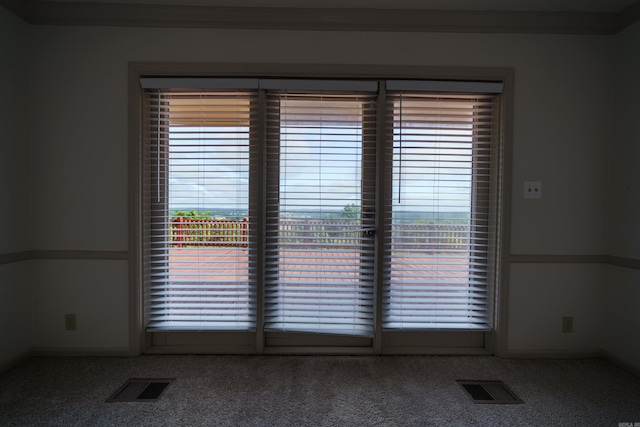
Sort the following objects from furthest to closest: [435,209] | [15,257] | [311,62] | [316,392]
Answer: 1. [435,209]
2. [311,62]
3. [15,257]
4. [316,392]

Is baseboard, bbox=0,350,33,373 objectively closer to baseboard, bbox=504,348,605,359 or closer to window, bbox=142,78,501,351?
window, bbox=142,78,501,351

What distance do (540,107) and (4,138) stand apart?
392cm

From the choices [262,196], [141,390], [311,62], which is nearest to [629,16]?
[311,62]

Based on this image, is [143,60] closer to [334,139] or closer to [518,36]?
[334,139]

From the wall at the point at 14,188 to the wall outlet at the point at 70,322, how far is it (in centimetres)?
27

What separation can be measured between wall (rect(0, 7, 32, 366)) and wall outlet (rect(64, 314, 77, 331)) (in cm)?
27

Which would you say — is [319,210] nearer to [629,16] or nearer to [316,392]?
[316,392]

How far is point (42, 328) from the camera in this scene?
8.00 feet

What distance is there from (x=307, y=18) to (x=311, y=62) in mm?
A: 311

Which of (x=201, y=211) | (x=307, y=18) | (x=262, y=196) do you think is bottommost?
(x=201, y=211)

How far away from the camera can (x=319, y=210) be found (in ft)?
8.18

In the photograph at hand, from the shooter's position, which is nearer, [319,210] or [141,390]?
[141,390]

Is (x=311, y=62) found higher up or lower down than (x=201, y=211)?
higher up

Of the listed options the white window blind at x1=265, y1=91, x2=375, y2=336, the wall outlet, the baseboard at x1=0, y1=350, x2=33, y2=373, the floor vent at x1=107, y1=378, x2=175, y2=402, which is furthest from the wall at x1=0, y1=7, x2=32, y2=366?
the white window blind at x1=265, y1=91, x2=375, y2=336
